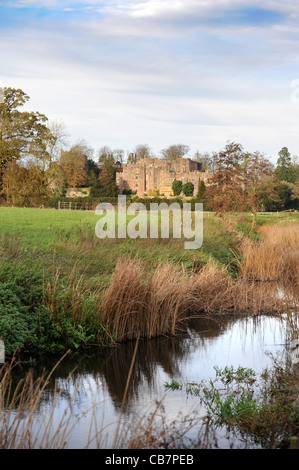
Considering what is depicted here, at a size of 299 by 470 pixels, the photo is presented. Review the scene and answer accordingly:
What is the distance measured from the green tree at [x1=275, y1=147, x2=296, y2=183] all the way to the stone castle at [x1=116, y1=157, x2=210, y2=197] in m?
10.7

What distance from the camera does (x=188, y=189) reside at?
61.5 meters

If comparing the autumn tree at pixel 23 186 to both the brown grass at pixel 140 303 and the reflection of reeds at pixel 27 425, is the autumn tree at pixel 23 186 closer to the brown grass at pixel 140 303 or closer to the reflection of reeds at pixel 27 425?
the brown grass at pixel 140 303

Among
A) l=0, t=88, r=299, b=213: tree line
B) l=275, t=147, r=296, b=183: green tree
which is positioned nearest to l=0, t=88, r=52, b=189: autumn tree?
l=0, t=88, r=299, b=213: tree line

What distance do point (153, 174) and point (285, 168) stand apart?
63.9 feet

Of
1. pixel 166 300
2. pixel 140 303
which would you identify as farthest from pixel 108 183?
pixel 140 303

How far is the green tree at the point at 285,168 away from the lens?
51.2 metres

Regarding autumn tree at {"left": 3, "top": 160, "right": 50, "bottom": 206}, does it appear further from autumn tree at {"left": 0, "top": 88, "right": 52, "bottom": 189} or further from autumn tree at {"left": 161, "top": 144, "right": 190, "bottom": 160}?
autumn tree at {"left": 161, "top": 144, "right": 190, "bottom": 160}

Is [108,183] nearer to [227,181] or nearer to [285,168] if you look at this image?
[285,168]

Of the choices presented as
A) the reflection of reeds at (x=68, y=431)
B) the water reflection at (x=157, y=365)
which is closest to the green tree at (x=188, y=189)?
the water reflection at (x=157, y=365)

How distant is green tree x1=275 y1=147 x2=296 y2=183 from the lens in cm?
5125

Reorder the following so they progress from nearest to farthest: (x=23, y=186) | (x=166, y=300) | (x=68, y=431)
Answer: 1. (x=68, y=431)
2. (x=166, y=300)
3. (x=23, y=186)

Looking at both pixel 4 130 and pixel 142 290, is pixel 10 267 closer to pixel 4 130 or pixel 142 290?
pixel 142 290

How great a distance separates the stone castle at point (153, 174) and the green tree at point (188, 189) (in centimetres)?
268

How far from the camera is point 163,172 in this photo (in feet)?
217
